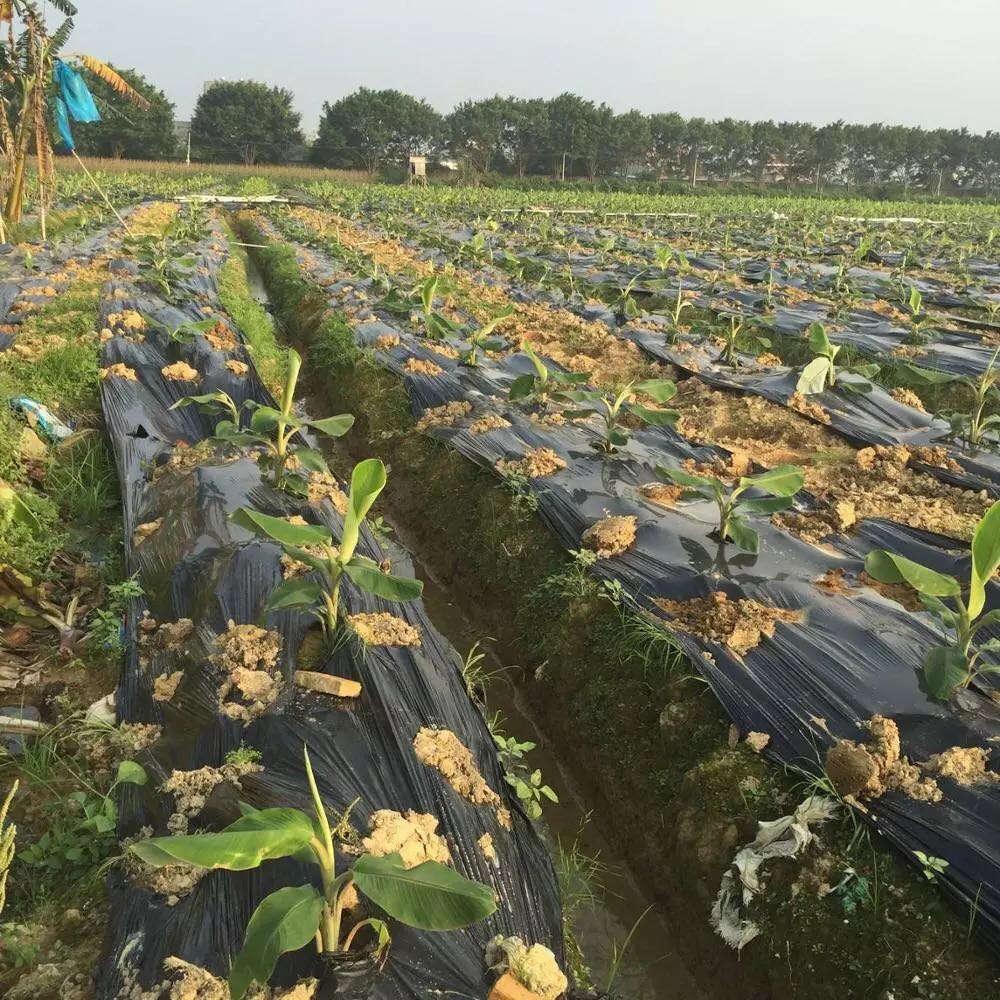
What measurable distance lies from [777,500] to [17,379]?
5.22m

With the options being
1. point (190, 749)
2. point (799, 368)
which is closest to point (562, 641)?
point (190, 749)

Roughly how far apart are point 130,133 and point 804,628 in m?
46.6

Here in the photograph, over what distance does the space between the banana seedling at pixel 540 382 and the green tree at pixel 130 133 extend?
42.1 meters

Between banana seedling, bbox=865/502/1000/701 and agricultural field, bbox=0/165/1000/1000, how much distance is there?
13 millimetres

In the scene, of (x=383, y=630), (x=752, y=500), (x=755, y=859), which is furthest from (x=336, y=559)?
(x=752, y=500)

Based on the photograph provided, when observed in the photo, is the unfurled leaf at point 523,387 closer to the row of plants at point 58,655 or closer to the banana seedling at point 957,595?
the row of plants at point 58,655

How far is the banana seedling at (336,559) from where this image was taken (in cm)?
236

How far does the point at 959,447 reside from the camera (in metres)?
4.88

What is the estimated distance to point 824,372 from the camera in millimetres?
5430

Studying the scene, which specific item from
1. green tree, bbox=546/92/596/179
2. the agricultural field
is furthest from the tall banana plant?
green tree, bbox=546/92/596/179

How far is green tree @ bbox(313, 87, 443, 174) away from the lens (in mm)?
48406

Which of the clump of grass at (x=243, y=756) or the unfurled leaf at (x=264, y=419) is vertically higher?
the unfurled leaf at (x=264, y=419)

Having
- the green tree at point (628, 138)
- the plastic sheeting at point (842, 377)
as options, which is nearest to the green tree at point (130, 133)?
the green tree at point (628, 138)

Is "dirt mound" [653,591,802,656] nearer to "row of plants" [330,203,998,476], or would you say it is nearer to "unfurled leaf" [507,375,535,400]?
"unfurled leaf" [507,375,535,400]
